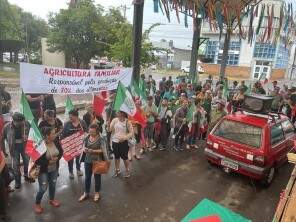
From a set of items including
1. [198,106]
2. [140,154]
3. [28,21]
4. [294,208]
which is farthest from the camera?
[28,21]

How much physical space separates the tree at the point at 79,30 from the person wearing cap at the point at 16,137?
19118mm

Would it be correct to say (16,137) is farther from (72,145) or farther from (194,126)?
(194,126)

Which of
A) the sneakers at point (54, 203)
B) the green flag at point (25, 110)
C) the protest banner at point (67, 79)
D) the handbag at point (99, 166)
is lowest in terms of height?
the sneakers at point (54, 203)

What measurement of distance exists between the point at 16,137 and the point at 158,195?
10.6ft

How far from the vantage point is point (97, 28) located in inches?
959

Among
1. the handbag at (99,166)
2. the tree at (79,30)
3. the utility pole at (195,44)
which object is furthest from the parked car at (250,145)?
the tree at (79,30)

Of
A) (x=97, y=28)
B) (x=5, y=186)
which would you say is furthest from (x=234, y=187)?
(x=97, y=28)

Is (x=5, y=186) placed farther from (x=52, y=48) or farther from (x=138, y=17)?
(x=52, y=48)

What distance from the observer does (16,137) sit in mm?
6461

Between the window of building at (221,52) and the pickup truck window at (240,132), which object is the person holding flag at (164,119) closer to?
the pickup truck window at (240,132)

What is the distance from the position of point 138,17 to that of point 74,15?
16731 mm

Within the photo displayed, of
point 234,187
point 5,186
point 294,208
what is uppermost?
point 294,208

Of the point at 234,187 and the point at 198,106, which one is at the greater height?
the point at 198,106

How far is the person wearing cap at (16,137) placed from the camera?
6309 mm
